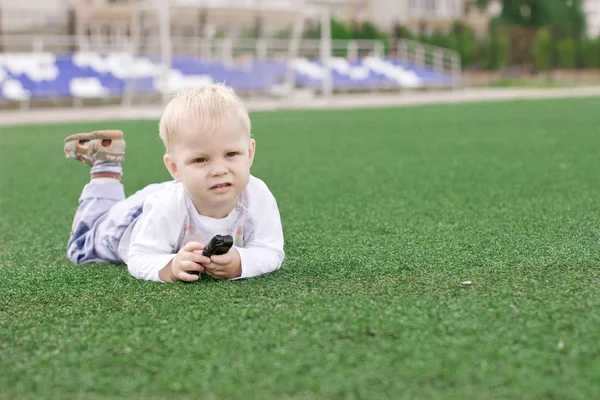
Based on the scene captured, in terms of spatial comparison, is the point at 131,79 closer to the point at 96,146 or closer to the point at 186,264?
the point at 96,146

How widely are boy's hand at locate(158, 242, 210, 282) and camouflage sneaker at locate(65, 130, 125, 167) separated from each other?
0.85m

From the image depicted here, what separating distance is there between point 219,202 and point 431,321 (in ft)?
2.51

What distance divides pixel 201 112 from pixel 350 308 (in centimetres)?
69

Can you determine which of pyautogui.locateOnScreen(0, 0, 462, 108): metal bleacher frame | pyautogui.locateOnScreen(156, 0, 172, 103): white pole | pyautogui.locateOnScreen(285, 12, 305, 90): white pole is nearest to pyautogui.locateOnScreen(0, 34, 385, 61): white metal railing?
pyautogui.locateOnScreen(0, 0, 462, 108): metal bleacher frame

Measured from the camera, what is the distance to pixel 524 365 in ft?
4.48

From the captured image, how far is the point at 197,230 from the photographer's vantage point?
221cm

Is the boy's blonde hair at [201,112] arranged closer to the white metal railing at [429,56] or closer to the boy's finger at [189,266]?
the boy's finger at [189,266]

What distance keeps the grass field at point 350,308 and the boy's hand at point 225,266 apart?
0.11 feet

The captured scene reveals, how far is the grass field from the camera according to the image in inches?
52.7

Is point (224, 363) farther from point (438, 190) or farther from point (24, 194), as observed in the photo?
point (24, 194)

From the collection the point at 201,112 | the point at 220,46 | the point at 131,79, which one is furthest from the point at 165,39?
the point at 201,112

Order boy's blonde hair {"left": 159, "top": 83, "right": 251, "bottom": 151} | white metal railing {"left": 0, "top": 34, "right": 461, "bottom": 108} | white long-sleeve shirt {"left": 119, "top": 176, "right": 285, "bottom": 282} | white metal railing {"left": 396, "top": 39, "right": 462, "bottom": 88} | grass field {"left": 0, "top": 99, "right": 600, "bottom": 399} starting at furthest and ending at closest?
white metal railing {"left": 396, "top": 39, "right": 462, "bottom": 88}, white metal railing {"left": 0, "top": 34, "right": 461, "bottom": 108}, white long-sleeve shirt {"left": 119, "top": 176, "right": 285, "bottom": 282}, boy's blonde hair {"left": 159, "top": 83, "right": 251, "bottom": 151}, grass field {"left": 0, "top": 99, "right": 600, "bottom": 399}

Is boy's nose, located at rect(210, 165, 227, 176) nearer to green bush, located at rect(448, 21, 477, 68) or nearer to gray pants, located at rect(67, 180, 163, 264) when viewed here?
gray pants, located at rect(67, 180, 163, 264)

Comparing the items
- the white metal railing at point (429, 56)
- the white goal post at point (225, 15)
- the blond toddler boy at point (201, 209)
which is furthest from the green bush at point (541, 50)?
the blond toddler boy at point (201, 209)
